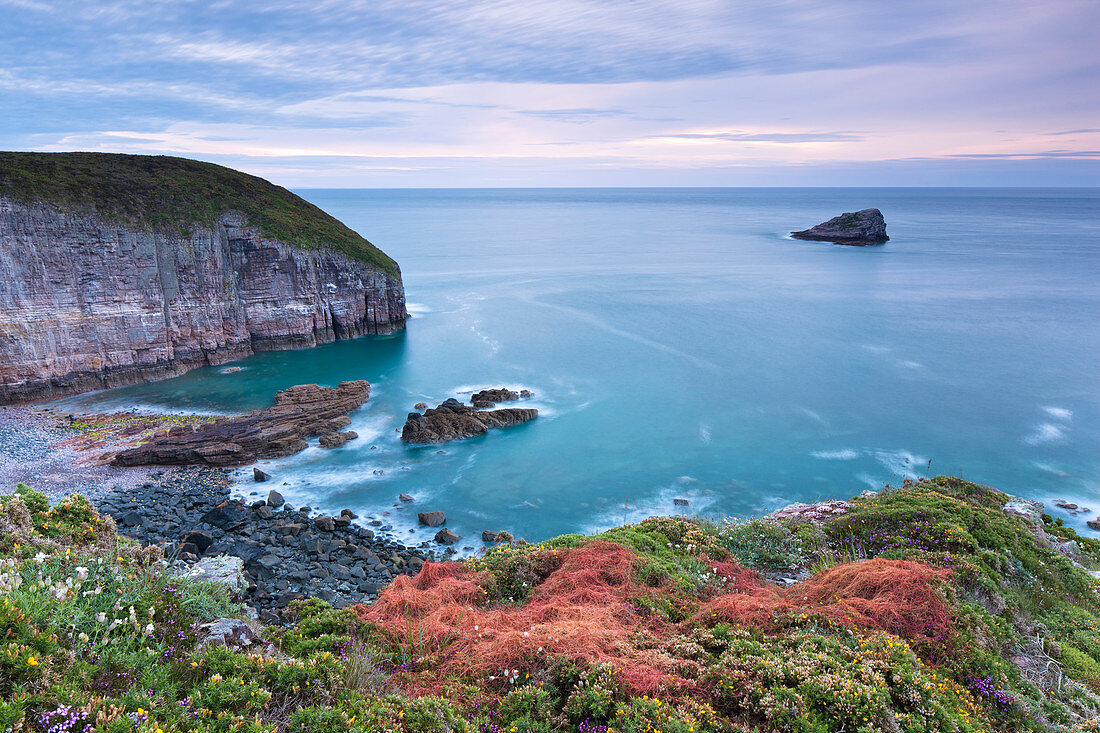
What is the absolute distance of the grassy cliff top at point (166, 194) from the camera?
4303 cm

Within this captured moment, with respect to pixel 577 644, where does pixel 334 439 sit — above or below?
below

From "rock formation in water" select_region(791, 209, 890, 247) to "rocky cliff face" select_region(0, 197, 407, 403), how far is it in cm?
10881

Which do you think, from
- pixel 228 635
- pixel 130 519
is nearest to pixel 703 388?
pixel 130 519

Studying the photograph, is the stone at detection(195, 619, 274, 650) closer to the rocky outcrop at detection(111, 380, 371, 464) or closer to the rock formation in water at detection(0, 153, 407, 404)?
the rocky outcrop at detection(111, 380, 371, 464)

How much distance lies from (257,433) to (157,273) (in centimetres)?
2113

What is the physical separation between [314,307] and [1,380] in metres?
22.2

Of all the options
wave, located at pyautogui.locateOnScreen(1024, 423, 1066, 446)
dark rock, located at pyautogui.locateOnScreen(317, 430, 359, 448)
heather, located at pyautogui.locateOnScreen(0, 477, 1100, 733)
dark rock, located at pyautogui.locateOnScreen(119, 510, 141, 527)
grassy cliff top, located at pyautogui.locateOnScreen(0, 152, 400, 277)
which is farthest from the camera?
grassy cliff top, located at pyautogui.locateOnScreen(0, 152, 400, 277)

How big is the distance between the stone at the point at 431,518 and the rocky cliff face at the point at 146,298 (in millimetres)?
29725

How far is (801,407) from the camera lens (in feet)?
136

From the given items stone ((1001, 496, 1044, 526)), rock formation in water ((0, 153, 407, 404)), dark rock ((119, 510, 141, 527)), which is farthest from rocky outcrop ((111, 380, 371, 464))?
stone ((1001, 496, 1044, 526))

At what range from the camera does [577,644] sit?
10383mm

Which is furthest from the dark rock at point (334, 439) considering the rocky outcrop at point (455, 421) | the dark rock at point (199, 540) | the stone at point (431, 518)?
the dark rock at point (199, 540)

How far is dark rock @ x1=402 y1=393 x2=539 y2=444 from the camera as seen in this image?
35531 millimetres

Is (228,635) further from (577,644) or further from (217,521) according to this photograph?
(217,521)
